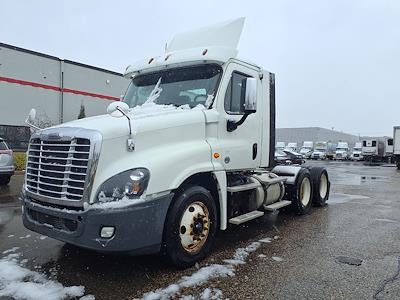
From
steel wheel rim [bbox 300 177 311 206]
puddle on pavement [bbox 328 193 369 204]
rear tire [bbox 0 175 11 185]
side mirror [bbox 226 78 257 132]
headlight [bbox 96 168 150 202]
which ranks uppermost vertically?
side mirror [bbox 226 78 257 132]

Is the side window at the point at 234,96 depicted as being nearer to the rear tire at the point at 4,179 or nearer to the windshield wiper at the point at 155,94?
the windshield wiper at the point at 155,94

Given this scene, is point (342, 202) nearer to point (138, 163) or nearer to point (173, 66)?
point (173, 66)

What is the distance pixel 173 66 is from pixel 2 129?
14607 mm

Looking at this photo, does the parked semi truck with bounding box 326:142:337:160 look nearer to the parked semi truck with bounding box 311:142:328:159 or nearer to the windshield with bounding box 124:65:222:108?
the parked semi truck with bounding box 311:142:328:159

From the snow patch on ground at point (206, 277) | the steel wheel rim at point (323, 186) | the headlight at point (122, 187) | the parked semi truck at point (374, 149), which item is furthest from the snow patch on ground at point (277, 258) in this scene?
the parked semi truck at point (374, 149)

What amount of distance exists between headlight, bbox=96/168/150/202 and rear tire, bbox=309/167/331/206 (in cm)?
604

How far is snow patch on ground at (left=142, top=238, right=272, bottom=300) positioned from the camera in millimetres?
3727

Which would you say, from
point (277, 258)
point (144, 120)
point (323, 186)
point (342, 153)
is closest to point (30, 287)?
point (144, 120)

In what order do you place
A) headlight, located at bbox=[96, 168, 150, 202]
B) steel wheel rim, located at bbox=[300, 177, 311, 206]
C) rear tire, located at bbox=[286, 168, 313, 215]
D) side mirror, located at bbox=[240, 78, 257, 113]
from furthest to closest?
steel wheel rim, located at bbox=[300, 177, 311, 206] → rear tire, located at bbox=[286, 168, 313, 215] → side mirror, located at bbox=[240, 78, 257, 113] → headlight, located at bbox=[96, 168, 150, 202]

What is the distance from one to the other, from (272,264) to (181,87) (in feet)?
9.37

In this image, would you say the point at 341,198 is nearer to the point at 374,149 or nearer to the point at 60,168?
the point at 60,168

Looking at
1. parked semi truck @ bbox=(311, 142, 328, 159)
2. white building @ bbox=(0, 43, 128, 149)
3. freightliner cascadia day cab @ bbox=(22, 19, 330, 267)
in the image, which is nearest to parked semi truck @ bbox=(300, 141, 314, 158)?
parked semi truck @ bbox=(311, 142, 328, 159)

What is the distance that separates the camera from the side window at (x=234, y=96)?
5348 mm

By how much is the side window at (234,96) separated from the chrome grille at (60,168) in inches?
90.1
